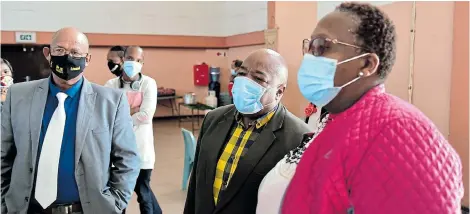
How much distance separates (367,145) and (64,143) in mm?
1445

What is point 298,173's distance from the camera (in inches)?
39.2

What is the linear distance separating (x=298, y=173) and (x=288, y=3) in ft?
19.9

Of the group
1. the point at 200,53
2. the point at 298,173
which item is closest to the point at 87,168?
the point at 298,173

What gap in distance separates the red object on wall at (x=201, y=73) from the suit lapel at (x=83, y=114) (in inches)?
344

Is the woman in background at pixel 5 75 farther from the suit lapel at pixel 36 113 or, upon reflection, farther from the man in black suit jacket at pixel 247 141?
the man in black suit jacket at pixel 247 141

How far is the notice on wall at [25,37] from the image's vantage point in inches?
346

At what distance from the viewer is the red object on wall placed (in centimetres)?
1066

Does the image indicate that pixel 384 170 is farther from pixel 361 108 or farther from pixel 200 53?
pixel 200 53

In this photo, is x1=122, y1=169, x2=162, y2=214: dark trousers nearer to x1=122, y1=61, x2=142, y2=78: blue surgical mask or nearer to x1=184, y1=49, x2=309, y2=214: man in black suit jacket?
x1=122, y1=61, x2=142, y2=78: blue surgical mask

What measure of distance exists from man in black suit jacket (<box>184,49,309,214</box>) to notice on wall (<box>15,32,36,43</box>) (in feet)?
28.1

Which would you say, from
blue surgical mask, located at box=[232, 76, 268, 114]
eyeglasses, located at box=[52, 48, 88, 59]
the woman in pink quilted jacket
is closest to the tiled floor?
eyeglasses, located at box=[52, 48, 88, 59]

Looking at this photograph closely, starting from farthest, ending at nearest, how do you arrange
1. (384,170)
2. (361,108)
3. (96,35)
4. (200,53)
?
1. (200,53)
2. (96,35)
3. (361,108)
4. (384,170)

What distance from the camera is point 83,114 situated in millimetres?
1855

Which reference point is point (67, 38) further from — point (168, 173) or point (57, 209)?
point (168, 173)
